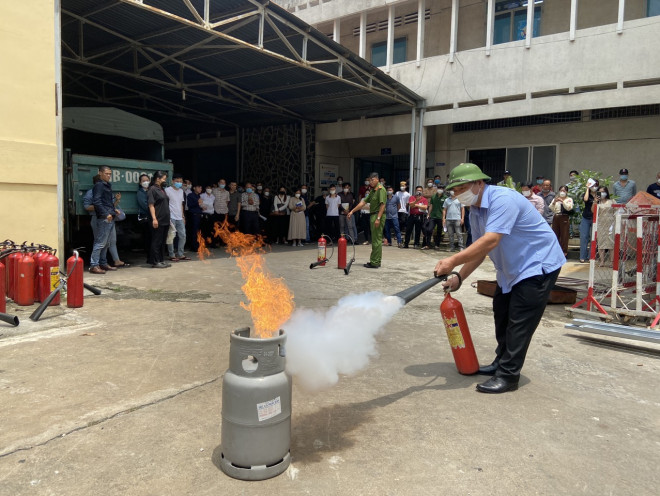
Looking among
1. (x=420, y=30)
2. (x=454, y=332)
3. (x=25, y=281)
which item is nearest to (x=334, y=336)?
(x=454, y=332)

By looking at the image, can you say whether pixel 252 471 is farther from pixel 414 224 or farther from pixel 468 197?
pixel 414 224

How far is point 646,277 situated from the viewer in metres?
6.53

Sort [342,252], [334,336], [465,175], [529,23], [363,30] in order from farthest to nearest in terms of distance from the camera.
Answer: [363,30], [529,23], [342,252], [465,175], [334,336]

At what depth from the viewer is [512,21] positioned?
53.0 feet

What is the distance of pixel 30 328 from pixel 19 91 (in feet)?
12.0

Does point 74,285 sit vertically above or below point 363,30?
below

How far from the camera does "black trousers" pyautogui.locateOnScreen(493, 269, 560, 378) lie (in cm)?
399

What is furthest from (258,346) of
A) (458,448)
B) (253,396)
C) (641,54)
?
(641,54)

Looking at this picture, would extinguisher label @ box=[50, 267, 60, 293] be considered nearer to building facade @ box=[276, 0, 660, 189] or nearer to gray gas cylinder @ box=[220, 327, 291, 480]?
gray gas cylinder @ box=[220, 327, 291, 480]

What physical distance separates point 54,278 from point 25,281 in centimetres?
35

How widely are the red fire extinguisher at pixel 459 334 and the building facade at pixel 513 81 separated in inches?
477

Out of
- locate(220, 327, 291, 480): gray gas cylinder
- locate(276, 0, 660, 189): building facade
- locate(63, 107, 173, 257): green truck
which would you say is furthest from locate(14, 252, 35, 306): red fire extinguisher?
locate(276, 0, 660, 189): building facade

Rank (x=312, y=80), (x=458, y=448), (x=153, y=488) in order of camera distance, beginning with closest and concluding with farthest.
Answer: (x=153, y=488) < (x=458, y=448) < (x=312, y=80)

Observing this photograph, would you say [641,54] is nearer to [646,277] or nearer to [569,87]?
[569,87]
